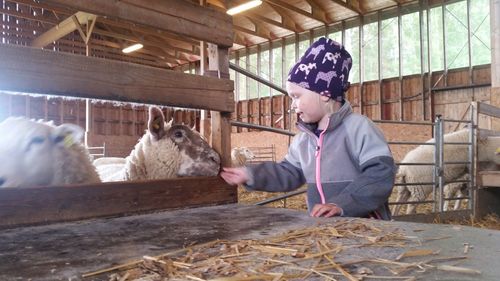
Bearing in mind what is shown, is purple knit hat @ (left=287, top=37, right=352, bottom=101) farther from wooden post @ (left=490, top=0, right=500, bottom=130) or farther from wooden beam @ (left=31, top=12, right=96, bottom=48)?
wooden beam @ (left=31, top=12, right=96, bottom=48)

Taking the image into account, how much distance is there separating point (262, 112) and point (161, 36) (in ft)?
23.3

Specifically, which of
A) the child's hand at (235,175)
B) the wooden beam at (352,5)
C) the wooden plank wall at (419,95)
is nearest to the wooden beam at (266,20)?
the wooden beam at (352,5)

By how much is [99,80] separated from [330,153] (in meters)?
1.34

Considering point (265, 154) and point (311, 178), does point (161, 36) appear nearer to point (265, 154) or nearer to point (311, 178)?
point (265, 154)

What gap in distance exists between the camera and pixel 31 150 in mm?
2674

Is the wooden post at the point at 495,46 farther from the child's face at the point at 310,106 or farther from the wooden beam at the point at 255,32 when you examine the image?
the wooden beam at the point at 255,32

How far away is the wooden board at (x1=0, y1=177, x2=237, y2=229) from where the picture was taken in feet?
5.99

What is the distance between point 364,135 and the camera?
235 cm

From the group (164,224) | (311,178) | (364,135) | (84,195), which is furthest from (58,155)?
(364,135)

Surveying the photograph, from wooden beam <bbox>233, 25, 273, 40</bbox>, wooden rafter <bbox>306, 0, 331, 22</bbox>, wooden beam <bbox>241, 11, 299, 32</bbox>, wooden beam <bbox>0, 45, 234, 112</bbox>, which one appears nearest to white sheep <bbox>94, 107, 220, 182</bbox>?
wooden beam <bbox>0, 45, 234, 112</bbox>

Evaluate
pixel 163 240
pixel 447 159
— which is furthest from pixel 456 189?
pixel 163 240

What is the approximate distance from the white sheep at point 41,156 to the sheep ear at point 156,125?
68cm

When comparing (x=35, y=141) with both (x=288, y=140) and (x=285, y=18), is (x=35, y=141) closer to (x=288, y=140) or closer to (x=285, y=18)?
(x=288, y=140)

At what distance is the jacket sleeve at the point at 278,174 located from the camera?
2588 millimetres
